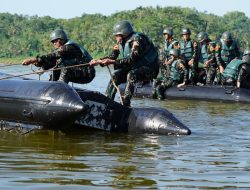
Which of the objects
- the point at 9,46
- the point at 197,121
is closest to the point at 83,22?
the point at 9,46

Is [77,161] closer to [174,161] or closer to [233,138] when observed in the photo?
[174,161]

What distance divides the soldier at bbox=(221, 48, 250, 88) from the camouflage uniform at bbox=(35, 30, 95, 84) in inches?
257

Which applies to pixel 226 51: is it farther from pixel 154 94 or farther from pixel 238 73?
pixel 154 94

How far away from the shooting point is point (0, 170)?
7398 mm

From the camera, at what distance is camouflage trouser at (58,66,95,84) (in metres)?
12.6

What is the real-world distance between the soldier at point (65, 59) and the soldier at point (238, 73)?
6.57m

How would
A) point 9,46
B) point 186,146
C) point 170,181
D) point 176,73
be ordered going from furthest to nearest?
point 9,46
point 176,73
point 186,146
point 170,181

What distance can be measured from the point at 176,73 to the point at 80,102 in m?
10.0

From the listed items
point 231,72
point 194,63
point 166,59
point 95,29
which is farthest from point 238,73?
point 95,29

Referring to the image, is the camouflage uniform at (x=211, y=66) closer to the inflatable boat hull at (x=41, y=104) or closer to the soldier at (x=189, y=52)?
the soldier at (x=189, y=52)

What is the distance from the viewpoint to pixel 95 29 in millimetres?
104500

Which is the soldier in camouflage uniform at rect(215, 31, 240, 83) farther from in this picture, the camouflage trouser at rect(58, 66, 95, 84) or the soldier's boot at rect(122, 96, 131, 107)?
the soldier's boot at rect(122, 96, 131, 107)

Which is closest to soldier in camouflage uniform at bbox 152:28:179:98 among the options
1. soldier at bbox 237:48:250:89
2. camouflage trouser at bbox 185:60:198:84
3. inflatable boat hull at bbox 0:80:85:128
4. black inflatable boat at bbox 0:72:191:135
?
camouflage trouser at bbox 185:60:198:84

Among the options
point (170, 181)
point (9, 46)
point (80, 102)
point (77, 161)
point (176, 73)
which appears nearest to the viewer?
point (170, 181)
